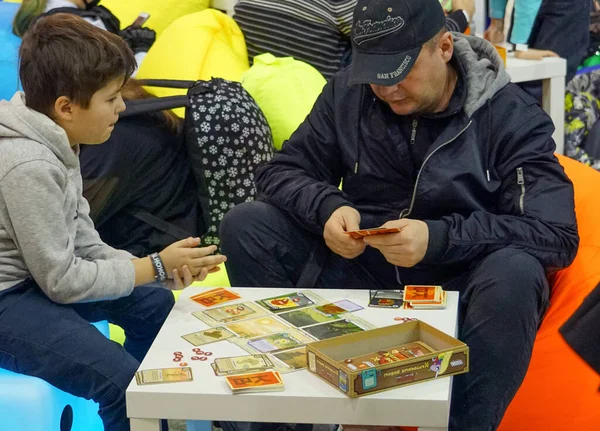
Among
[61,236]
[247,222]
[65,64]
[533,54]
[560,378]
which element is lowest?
[560,378]

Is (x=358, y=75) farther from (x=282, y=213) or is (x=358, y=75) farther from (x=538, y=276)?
(x=538, y=276)

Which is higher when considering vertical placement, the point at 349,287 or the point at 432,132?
the point at 432,132

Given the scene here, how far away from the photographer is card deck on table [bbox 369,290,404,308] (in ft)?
5.65

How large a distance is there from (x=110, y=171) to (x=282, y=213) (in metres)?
0.62

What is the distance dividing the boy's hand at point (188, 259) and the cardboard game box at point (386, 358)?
0.40 meters

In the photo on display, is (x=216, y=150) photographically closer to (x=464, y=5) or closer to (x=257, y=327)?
(x=257, y=327)

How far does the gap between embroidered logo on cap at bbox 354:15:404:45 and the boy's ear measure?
0.61 m

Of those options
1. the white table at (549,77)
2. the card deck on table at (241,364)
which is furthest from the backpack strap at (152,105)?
the white table at (549,77)

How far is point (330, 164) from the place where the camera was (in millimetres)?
2137

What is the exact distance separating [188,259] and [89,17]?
162 cm

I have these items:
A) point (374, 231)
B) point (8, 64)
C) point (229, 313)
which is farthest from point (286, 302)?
point (8, 64)

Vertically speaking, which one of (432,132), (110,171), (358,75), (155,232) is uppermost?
(358,75)

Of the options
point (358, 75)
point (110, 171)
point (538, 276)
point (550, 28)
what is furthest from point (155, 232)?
point (550, 28)

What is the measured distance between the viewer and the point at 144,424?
1430 millimetres
